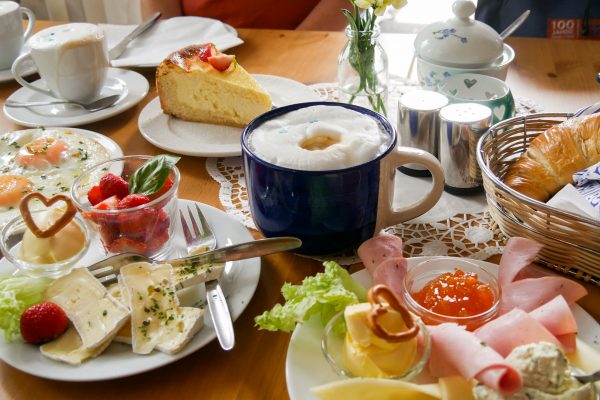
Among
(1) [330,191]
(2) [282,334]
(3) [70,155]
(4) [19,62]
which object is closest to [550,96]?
(1) [330,191]

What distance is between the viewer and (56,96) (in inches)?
59.7

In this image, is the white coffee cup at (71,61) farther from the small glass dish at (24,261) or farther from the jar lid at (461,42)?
the jar lid at (461,42)

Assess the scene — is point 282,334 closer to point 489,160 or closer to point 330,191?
point 330,191

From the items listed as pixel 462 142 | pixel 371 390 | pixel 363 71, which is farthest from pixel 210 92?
pixel 371 390

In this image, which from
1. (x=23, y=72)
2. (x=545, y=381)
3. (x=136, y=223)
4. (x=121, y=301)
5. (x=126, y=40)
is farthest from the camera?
(x=126, y=40)

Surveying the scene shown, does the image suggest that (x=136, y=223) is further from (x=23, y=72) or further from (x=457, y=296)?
(x=23, y=72)

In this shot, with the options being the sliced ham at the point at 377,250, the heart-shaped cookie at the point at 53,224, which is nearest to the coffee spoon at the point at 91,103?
the heart-shaped cookie at the point at 53,224

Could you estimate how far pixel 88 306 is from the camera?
0.81m

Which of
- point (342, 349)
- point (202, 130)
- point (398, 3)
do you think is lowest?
point (202, 130)

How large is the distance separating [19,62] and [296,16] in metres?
1.05

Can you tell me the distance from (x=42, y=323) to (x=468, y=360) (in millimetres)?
522

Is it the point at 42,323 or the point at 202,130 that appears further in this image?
the point at 202,130

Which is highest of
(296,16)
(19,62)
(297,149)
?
(297,149)

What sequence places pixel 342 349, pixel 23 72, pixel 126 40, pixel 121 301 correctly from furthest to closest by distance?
pixel 126 40 → pixel 23 72 → pixel 121 301 → pixel 342 349
